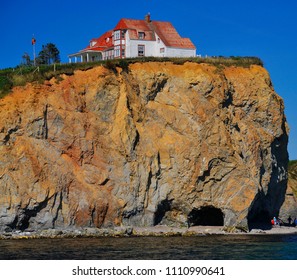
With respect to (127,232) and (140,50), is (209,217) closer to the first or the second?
(127,232)

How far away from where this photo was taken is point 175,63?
66125 mm

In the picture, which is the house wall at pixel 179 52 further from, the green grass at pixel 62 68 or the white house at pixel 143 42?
the green grass at pixel 62 68

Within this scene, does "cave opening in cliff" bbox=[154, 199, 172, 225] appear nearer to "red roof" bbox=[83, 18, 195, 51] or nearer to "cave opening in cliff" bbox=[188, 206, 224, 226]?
"cave opening in cliff" bbox=[188, 206, 224, 226]

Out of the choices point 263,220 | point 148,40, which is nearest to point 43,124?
point 148,40

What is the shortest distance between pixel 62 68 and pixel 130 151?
1007cm

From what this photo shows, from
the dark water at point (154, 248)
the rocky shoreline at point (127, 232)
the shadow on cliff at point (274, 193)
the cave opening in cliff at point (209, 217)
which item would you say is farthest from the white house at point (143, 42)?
the dark water at point (154, 248)

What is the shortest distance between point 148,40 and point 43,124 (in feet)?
60.1

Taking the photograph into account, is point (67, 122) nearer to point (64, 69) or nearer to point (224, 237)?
point (64, 69)

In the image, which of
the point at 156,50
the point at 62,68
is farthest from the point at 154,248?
the point at 156,50

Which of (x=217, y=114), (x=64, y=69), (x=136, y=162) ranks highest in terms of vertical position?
(x=64, y=69)

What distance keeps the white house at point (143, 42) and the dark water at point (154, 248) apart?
905 inches

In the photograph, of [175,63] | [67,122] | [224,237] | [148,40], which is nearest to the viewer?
[224,237]

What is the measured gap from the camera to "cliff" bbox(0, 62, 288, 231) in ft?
192

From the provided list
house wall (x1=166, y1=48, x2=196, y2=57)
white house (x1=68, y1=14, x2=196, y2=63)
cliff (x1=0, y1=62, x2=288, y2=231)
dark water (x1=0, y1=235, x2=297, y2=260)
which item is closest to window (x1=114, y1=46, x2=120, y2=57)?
white house (x1=68, y1=14, x2=196, y2=63)
